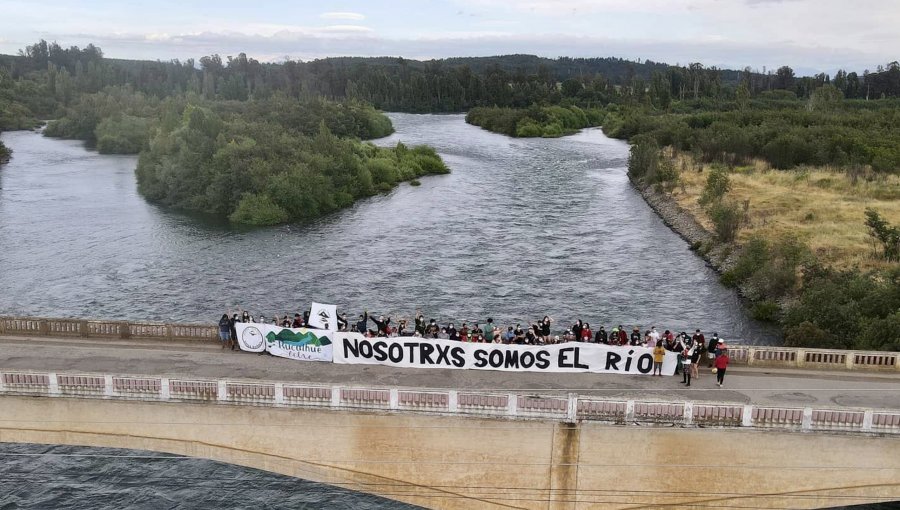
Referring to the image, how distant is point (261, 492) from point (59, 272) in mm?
34890

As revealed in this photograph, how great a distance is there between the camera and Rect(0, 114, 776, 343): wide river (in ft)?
159

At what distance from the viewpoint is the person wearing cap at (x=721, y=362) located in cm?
2492

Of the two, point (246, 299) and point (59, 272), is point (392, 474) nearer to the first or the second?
point (246, 299)

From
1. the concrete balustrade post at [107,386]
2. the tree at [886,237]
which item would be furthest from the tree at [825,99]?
the concrete balustrade post at [107,386]

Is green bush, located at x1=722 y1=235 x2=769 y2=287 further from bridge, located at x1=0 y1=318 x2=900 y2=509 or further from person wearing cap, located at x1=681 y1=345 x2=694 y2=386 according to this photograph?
person wearing cap, located at x1=681 y1=345 x2=694 y2=386

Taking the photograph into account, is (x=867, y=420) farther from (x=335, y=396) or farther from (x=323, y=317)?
(x=323, y=317)

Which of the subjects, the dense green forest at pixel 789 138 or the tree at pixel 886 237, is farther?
the dense green forest at pixel 789 138

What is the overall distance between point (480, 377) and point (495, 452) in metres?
3.28

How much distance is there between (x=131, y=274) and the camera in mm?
56281

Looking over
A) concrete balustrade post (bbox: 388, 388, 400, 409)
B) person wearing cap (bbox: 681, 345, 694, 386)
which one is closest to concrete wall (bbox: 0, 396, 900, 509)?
concrete balustrade post (bbox: 388, 388, 400, 409)

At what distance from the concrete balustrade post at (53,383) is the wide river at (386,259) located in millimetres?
22041

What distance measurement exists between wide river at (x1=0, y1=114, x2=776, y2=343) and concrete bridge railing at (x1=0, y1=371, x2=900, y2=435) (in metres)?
22.2

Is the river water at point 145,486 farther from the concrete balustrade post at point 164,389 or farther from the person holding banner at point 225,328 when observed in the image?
the concrete balustrade post at point 164,389

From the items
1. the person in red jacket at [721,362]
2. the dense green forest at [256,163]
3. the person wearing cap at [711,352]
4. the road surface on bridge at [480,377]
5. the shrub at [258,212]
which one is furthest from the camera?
the dense green forest at [256,163]
